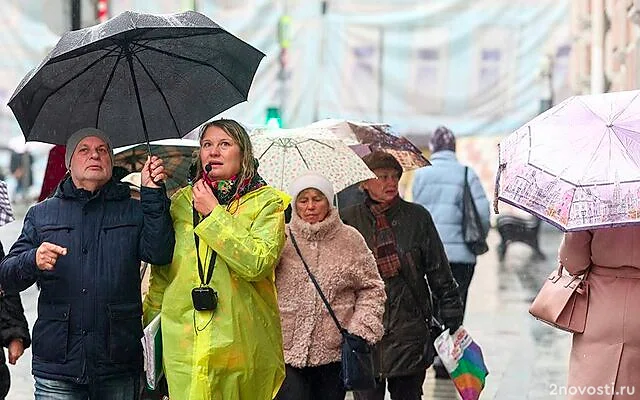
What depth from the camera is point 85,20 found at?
20.3 meters

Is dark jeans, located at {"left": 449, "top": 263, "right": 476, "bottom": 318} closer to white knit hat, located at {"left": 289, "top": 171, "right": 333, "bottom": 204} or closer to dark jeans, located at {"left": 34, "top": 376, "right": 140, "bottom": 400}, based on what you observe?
white knit hat, located at {"left": 289, "top": 171, "right": 333, "bottom": 204}

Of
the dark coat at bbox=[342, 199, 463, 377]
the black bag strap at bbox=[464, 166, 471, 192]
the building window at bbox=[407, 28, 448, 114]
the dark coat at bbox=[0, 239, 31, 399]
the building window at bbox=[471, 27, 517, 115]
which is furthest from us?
the building window at bbox=[471, 27, 517, 115]

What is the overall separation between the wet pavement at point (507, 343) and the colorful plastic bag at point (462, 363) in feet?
6.01

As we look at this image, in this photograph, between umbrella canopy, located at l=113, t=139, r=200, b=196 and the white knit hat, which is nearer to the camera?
the white knit hat

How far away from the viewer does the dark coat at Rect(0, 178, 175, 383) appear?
18.6ft

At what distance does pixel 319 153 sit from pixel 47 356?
236 cm

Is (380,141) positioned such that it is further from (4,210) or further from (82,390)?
(82,390)

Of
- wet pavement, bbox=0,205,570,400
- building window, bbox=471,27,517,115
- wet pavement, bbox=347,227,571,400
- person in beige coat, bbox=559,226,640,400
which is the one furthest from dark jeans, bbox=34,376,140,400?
building window, bbox=471,27,517,115

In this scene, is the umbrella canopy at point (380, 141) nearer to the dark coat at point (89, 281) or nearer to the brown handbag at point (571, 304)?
the brown handbag at point (571, 304)

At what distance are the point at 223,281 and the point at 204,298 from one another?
11 cm

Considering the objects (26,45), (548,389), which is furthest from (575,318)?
(26,45)

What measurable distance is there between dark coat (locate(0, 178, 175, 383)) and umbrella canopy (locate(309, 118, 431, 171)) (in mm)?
2769

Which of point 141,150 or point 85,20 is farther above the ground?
point 85,20

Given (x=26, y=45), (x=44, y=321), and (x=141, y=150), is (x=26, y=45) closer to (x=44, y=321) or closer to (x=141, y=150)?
(x=141, y=150)
